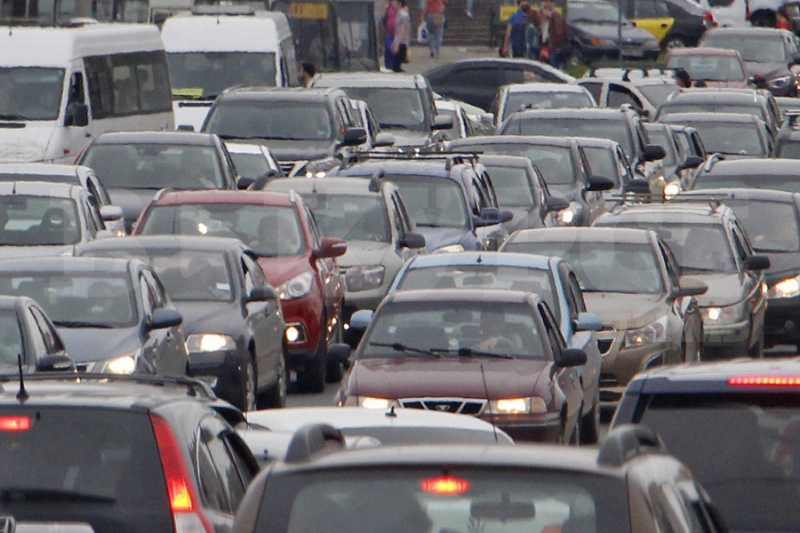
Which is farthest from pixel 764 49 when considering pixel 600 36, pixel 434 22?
pixel 434 22

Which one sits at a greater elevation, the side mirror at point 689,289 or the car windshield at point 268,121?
the side mirror at point 689,289

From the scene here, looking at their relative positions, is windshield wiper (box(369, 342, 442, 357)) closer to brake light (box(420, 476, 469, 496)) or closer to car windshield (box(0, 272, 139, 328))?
car windshield (box(0, 272, 139, 328))

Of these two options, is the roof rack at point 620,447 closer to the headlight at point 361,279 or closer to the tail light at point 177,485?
the tail light at point 177,485

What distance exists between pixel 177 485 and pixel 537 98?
28.3 metres

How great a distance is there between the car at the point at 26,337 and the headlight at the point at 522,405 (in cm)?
258

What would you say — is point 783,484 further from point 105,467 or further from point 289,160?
point 289,160

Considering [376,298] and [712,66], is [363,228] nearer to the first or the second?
[376,298]

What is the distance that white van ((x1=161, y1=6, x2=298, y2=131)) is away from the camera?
32.9 metres

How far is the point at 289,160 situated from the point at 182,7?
20355 millimetres

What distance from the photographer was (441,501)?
528cm

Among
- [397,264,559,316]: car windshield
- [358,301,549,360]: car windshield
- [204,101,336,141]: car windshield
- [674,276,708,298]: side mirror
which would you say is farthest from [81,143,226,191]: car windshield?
[358,301,549,360]: car windshield

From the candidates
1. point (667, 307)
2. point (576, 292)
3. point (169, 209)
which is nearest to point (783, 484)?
point (576, 292)

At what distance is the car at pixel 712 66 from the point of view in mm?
45344

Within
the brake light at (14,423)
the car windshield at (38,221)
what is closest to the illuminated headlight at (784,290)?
the car windshield at (38,221)
